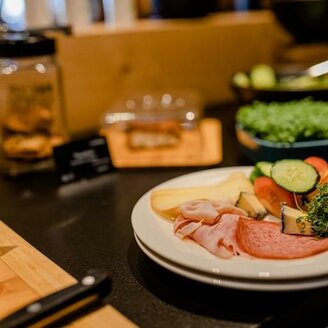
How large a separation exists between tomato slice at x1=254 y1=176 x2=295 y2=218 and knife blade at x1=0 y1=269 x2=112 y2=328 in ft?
0.89

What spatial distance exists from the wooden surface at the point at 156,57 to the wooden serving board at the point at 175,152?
16 centimetres

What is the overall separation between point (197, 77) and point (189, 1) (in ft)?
0.71

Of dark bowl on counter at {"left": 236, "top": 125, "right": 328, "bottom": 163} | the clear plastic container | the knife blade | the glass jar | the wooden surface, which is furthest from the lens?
the wooden surface

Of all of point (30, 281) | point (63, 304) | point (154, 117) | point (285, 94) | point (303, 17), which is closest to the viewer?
point (63, 304)

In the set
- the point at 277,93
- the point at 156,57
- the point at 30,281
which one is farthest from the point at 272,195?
the point at 156,57

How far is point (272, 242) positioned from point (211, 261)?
0.09 metres

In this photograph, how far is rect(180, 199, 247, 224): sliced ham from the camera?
26.1 inches

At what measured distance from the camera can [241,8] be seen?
1894 mm

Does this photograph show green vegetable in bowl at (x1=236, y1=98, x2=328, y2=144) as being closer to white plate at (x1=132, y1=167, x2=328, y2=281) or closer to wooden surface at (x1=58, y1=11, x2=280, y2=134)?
white plate at (x1=132, y1=167, x2=328, y2=281)

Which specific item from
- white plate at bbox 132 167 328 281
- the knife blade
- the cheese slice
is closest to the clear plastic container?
the cheese slice

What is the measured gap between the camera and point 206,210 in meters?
0.67

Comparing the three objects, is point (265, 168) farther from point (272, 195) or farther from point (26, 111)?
point (26, 111)

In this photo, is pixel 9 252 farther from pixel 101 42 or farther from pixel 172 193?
pixel 101 42

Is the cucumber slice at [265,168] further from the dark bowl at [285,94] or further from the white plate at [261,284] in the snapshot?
the dark bowl at [285,94]
